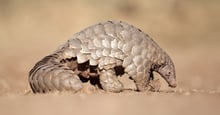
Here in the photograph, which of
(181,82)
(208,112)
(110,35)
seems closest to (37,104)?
(208,112)

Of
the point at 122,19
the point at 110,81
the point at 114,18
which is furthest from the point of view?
the point at 122,19

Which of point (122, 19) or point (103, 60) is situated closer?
point (103, 60)

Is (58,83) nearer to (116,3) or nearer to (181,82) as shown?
(181,82)

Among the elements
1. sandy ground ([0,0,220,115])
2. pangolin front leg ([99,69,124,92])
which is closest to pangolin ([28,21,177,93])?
pangolin front leg ([99,69,124,92])

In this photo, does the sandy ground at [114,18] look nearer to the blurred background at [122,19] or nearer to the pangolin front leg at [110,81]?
the blurred background at [122,19]

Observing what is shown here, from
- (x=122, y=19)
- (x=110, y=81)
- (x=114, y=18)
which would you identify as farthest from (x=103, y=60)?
(x=122, y=19)

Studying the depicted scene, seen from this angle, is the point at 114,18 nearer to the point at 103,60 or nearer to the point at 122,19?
the point at 122,19
